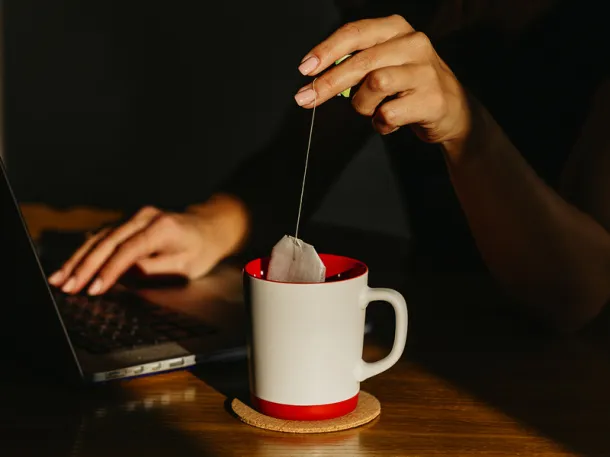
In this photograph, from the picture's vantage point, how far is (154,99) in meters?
2.98

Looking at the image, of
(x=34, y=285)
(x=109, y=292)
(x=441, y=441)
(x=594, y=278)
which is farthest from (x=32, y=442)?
Result: (x=594, y=278)

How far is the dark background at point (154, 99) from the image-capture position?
9.43ft

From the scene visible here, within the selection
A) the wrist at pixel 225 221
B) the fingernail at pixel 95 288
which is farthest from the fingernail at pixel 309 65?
the wrist at pixel 225 221

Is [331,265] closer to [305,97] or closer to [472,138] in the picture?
[305,97]

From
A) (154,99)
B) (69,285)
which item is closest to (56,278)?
(69,285)

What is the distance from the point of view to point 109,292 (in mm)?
1084

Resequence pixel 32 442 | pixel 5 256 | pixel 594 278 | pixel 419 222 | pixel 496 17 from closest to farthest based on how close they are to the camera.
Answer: pixel 32 442 < pixel 5 256 < pixel 594 278 < pixel 496 17 < pixel 419 222

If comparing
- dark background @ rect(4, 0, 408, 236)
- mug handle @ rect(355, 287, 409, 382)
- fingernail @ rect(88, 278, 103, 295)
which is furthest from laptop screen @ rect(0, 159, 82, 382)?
dark background @ rect(4, 0, 408, 236)

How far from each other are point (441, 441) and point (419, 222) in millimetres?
946

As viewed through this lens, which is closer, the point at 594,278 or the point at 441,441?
the point at 441,441

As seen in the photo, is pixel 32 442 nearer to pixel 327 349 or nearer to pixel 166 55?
pixel 327 349

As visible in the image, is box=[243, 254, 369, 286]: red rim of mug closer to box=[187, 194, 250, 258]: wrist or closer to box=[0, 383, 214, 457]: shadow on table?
box=[0, 383, 214, 457]: shadow on table

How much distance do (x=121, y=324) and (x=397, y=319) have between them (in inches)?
12.7

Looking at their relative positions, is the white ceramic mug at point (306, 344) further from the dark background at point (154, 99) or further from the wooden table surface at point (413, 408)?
the dark background at point (154, 99)
